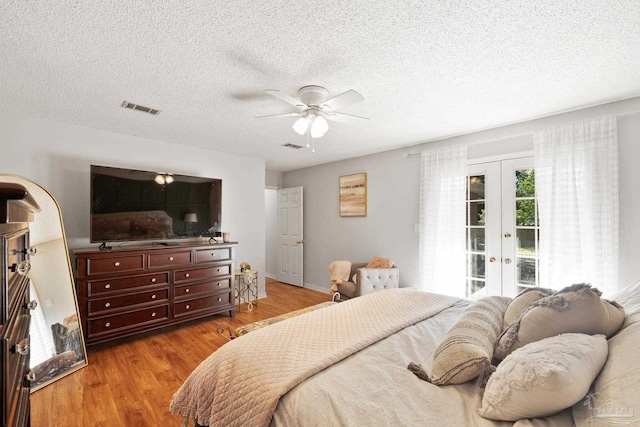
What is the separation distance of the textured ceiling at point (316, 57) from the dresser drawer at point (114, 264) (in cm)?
148

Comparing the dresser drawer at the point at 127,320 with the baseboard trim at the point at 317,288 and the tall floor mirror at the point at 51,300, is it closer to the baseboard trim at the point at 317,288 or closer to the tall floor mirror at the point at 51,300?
the tall floor mirror at the point at 51,300

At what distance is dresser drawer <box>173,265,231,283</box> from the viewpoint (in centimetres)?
343

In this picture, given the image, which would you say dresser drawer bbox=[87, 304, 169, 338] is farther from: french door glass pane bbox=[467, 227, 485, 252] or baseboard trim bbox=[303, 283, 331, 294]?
french door glass pane bbox=[467, 227, 485, 252]

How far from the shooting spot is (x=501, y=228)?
10.8 ft

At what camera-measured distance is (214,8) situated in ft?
4.76

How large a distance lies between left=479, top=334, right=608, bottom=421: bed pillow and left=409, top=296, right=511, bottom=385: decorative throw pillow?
12 centimetres

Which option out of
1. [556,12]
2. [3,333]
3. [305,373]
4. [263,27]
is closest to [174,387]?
[305,373]

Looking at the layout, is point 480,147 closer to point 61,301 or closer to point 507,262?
point 507,262

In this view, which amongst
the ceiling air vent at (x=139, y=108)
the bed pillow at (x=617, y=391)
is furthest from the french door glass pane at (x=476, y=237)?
the ceiling air vent at (x=139, y=108)

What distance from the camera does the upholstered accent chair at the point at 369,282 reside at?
3789 millimetres

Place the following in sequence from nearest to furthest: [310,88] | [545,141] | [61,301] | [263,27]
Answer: [263,27]
[310,88]
[61,301]
[545,141]

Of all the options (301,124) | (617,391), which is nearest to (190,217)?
(301,124)

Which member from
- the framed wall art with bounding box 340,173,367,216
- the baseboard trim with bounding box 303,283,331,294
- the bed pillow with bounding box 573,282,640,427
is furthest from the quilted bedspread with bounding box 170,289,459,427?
the baseboard trim with bounding box 303,283,331,294

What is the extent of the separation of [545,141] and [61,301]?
16.1 feet
